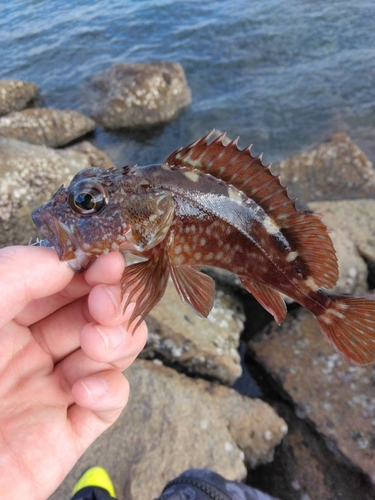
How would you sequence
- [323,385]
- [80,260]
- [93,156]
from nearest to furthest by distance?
[80,260]
[323,385]
[93,156]

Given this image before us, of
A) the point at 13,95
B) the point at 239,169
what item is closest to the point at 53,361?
the point at 239,169

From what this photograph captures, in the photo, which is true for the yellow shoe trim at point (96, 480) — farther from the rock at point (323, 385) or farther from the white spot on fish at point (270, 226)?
the white spot on fish at point (270, 226)

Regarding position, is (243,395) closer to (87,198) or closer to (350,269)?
(350,269)

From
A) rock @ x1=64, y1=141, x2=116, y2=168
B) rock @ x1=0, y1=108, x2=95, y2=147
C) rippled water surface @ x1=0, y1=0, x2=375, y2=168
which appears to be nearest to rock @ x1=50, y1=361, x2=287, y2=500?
rock @ x1=64, y1=141, x2=116, y2=168

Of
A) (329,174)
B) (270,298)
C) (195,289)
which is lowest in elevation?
(329,174)

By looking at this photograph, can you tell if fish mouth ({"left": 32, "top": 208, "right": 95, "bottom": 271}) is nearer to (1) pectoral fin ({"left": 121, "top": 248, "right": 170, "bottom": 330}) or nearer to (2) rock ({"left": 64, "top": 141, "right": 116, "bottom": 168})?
(1) pectoral fin ({"left": 121, "top": 248, "right": 170, "bottom": 330})

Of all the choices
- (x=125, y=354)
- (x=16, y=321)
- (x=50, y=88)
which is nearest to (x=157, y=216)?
(x=125, y=354)

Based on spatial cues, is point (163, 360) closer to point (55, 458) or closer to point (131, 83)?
point (55, 458)
